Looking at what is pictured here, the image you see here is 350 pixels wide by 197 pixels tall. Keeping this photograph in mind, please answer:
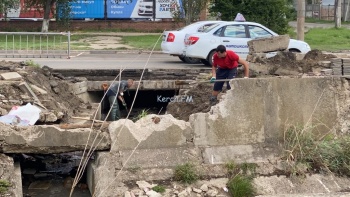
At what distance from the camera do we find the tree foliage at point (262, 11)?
28.0 metres

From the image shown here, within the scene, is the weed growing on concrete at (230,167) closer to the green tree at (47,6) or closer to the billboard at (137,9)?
the green tree at (47,6)

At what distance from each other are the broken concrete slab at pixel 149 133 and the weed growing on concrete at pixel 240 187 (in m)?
0.91

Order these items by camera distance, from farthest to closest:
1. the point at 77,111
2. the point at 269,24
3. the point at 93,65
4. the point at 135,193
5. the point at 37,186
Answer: the point at 269,24 → the point at 93,65 → the point at 77,111 → the point at 37,186 → the point at 135,193

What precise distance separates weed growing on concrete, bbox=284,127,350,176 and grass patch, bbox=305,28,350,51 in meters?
17.8

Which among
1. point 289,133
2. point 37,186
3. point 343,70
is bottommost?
point 37,186

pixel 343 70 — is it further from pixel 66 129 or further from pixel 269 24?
pixel 269 24

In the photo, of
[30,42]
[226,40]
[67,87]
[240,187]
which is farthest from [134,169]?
[30,42]

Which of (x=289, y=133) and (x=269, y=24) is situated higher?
(x=269, y=24)

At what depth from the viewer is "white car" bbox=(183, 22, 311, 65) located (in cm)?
1856

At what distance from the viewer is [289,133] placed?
862 cm

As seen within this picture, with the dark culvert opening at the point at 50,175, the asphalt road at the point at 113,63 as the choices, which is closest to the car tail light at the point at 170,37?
the asphalt road at the point at 113,63

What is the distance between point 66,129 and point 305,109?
3442 mm

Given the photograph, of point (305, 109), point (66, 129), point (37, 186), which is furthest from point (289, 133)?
point (37, 186)

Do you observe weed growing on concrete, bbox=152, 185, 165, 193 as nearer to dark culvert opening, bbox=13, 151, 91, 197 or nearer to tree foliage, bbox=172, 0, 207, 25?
dark culvert opening, bbox=13, 151, 91, 197
